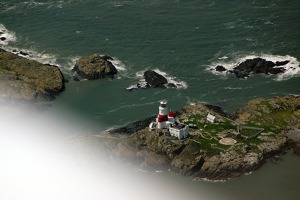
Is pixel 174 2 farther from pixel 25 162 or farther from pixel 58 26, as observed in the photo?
pixel 25 162

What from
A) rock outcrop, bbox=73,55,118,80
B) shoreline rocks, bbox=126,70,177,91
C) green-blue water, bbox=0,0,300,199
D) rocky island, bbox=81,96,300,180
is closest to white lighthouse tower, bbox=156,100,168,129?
rocky island, bbox=81,96,300,180

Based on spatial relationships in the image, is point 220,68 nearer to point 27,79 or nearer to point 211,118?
point 211,118

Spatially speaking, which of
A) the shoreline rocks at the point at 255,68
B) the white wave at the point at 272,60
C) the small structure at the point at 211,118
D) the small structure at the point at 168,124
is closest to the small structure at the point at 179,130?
the small structure at the point at 168,124

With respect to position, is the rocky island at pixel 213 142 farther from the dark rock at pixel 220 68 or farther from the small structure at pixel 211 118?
the dark rock at pixel 220 68

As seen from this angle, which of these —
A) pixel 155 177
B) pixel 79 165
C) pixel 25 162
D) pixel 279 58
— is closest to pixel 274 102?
pixel 279 58

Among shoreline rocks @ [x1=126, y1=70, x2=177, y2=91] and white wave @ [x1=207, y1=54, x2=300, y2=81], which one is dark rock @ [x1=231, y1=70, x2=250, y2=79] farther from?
shoreline rocks @ [x1=126, y1=70, x2=177, y2=91]

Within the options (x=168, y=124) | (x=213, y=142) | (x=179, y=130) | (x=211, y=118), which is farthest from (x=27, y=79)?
(x=213, y=142)

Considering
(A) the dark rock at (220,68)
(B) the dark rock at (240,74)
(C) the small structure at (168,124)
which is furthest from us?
(A) the dark rock at (220,68)
